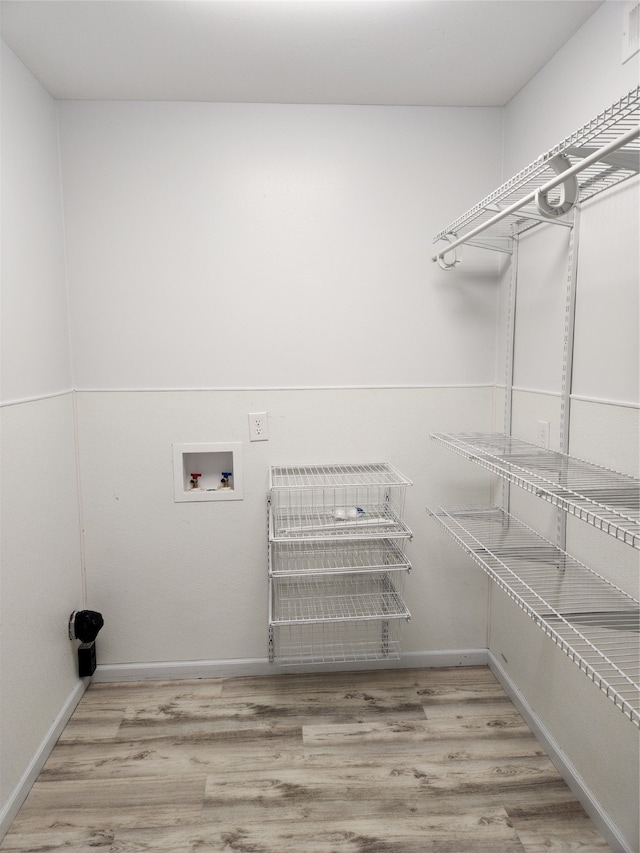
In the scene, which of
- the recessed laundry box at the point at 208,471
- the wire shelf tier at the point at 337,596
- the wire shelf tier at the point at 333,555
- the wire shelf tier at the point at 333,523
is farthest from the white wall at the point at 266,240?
the wire shelf tier at the point at 337,596

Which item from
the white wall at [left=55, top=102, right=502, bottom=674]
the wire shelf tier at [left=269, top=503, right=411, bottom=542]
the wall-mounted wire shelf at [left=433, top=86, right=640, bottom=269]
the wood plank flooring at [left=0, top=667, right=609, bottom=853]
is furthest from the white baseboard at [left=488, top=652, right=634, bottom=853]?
the wall-mounted wire shelf at [left=433, top=86, right=640, bottom=269]

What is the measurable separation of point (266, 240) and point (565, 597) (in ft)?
5.42

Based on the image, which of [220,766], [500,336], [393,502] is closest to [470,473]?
[393,502]

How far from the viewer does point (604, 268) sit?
1533 mm

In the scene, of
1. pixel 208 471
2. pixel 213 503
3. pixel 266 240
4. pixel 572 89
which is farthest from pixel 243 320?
pixel 572 89

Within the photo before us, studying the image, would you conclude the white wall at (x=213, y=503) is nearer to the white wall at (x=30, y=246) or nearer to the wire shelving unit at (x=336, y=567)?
the wire shelving unit at (x=336, y=567)

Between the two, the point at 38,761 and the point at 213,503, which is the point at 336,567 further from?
the point at 38,761

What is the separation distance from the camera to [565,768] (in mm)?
1726

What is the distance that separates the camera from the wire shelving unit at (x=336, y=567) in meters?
2.20

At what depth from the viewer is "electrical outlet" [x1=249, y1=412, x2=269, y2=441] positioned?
7.24ft

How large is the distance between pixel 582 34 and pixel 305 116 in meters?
0.97

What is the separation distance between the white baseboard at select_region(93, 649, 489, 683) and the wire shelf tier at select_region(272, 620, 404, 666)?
0.17ft

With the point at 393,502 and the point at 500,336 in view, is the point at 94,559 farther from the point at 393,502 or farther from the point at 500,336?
the point at 500,336

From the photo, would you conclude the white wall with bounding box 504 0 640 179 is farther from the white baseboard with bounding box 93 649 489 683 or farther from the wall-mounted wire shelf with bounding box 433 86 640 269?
the white baseboard with bounding box 93 649 489 683
